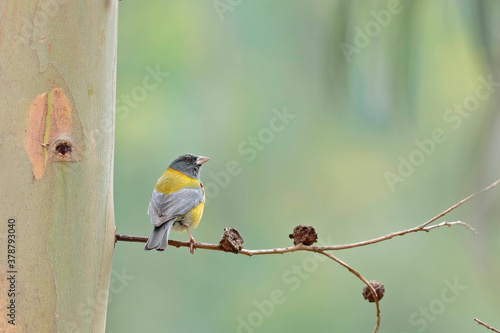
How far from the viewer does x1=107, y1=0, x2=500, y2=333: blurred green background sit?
30.3ft

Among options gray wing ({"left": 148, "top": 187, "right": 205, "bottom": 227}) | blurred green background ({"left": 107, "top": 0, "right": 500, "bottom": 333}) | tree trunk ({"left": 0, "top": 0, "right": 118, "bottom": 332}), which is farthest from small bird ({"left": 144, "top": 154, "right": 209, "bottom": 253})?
blurred green background ({"left": 107, "top": 0, "right": 500, "bottom": 333})

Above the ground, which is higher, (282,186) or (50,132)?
(50,132)

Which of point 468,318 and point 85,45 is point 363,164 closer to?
point 468,318

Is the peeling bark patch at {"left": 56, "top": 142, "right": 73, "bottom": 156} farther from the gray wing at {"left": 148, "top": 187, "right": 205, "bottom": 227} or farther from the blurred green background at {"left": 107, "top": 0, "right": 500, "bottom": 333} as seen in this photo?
the blurred green background at {"left": 107, "top": 0, "right": 500, "bottom": 333}

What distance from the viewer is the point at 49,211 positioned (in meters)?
1.56

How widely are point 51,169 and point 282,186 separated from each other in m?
8.85

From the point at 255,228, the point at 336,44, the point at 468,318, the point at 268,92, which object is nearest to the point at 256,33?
the point at 268,92

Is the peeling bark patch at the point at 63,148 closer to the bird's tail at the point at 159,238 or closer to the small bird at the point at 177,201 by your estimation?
the bird's tail at the point at 159,238

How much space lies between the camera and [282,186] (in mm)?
10367

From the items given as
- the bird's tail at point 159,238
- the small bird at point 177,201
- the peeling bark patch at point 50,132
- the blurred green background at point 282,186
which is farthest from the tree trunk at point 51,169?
the blurred green background at point 282,186

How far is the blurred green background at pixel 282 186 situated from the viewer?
9242mm

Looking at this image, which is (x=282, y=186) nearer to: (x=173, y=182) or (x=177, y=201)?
(x=173, y=182)

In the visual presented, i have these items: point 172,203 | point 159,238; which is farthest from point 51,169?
point 172,203

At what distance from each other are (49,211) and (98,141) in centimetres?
23
